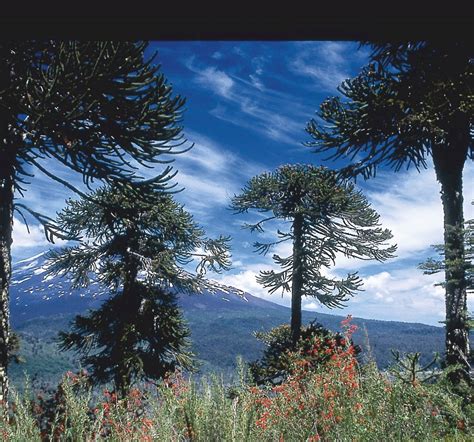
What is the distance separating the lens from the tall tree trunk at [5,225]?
22.2ft

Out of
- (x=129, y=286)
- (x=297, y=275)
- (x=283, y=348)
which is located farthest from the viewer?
(x=297, y=275)

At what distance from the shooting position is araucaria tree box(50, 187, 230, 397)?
14.7 m

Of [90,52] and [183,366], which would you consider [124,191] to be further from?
[183,366]

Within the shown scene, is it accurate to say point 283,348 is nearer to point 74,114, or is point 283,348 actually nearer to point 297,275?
point 297,275

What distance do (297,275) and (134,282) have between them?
24.9 ft

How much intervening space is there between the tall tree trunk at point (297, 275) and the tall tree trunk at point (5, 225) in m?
13.1

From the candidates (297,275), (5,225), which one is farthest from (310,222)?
(5,225)

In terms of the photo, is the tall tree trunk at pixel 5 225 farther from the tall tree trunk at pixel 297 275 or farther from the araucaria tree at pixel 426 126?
the tall tree trunk at pixel 297 275

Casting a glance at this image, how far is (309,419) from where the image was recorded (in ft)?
10.7

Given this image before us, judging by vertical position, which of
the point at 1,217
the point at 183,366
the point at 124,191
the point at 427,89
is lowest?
the point at 183,366

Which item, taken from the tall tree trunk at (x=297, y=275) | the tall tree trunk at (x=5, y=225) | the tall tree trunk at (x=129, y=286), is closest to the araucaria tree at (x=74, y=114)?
the tall tree trunk at (x=5, y=225)

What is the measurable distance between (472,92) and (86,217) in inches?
500

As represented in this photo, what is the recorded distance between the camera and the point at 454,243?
8547mm

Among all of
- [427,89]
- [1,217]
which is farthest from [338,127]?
[1,217]
